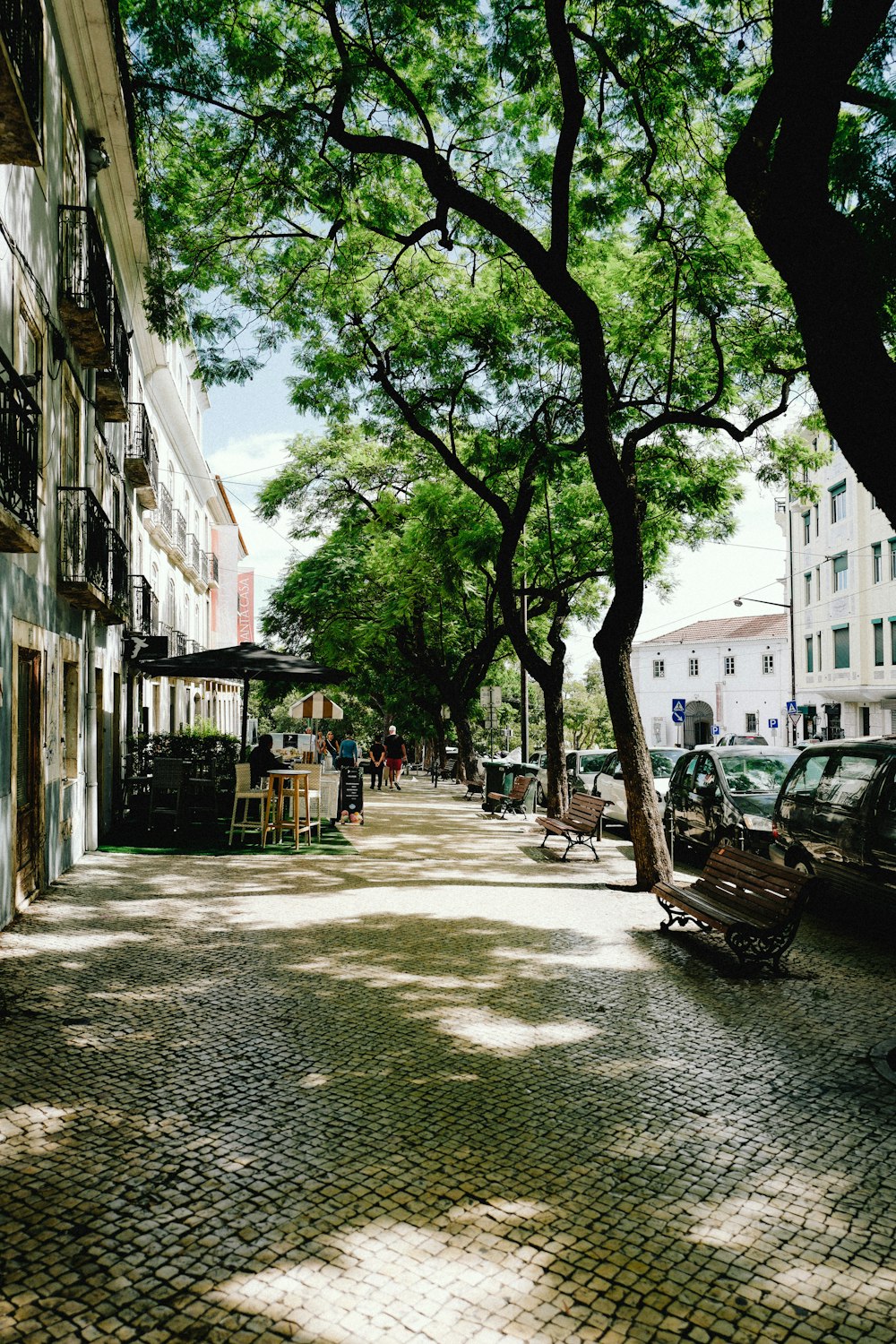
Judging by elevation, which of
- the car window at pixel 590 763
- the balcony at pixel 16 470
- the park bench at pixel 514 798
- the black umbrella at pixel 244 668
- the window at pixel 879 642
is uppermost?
the window at pixel 879 642

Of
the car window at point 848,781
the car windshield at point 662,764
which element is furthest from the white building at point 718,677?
the car window at point 848,781

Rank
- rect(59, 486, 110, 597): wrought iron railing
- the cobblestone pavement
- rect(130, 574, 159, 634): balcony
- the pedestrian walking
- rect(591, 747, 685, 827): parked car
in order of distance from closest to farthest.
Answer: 1. the cobblestone pavement
2. rect(59, 486, 110, 597): wrought iron railing
3. rect(591, 747, 685, 827): parked car
4. rect(130, 574, 159, 634): balcony
5. the pedestrian walking

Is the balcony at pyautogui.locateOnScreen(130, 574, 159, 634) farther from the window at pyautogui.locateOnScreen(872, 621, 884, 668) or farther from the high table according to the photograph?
the window at pyautogui.locateOnScreen(872, 621, 884, 668)

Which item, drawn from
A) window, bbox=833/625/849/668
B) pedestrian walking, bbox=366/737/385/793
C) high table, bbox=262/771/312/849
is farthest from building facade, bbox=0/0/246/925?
window, bbox=833/625/849/668

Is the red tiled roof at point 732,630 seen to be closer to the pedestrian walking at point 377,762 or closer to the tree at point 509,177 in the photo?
the pedestrian walking at point 377,762

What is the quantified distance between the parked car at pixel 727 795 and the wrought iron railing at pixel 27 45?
32.8 feet

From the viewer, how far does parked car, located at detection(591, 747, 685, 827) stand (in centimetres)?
1906

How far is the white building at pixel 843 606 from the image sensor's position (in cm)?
3988

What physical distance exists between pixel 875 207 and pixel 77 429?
1019 centimetres

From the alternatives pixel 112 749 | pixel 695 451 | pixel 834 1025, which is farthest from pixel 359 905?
pixel 695 451

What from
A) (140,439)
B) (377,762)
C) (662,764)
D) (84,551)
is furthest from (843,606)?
(84,551)

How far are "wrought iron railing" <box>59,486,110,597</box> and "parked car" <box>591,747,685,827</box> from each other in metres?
9.94

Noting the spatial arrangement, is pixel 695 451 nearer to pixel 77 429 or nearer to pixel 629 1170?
pixel 77 429

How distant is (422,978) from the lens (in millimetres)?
7352
